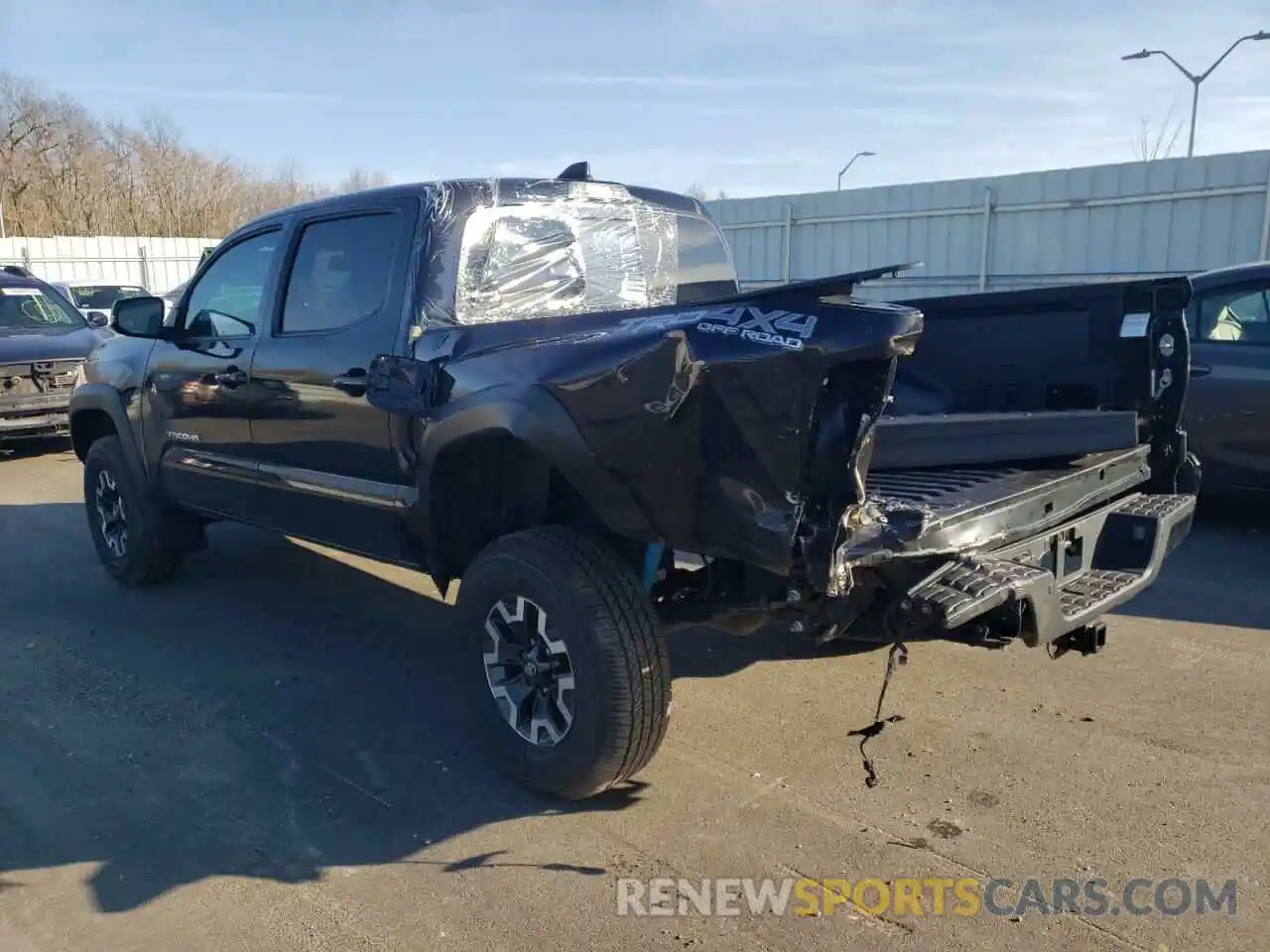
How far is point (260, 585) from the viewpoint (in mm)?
6086

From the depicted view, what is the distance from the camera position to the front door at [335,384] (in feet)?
13.1

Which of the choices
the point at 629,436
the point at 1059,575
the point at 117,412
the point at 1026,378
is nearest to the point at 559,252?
the point at 629,436

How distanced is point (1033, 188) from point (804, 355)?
13.0 metres

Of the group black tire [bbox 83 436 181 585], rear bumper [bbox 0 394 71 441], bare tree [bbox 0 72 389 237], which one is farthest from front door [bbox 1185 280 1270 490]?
bare tree [bbox 0 72 389 237]

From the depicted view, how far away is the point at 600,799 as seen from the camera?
351 centimetres

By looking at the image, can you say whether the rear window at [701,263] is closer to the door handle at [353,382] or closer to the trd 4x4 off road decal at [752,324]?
the door handle at [353,382]

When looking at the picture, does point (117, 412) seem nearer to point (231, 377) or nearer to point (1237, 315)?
point (231, 377)

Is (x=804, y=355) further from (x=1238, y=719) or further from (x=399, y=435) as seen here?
(x=1238, y=719)

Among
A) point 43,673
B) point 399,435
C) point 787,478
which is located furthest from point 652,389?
point 43,673

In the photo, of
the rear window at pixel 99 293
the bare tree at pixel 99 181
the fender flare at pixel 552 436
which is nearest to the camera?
the fender flare at pixel 552 436

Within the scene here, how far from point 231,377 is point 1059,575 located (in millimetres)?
3601

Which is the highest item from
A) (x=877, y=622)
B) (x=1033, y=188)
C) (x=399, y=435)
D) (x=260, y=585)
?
(x=1033, y=188)

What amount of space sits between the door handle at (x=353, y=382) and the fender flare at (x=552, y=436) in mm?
550

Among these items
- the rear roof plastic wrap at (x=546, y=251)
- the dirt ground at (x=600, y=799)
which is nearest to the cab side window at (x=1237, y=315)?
the dirt ground at (x=600, y=799)
